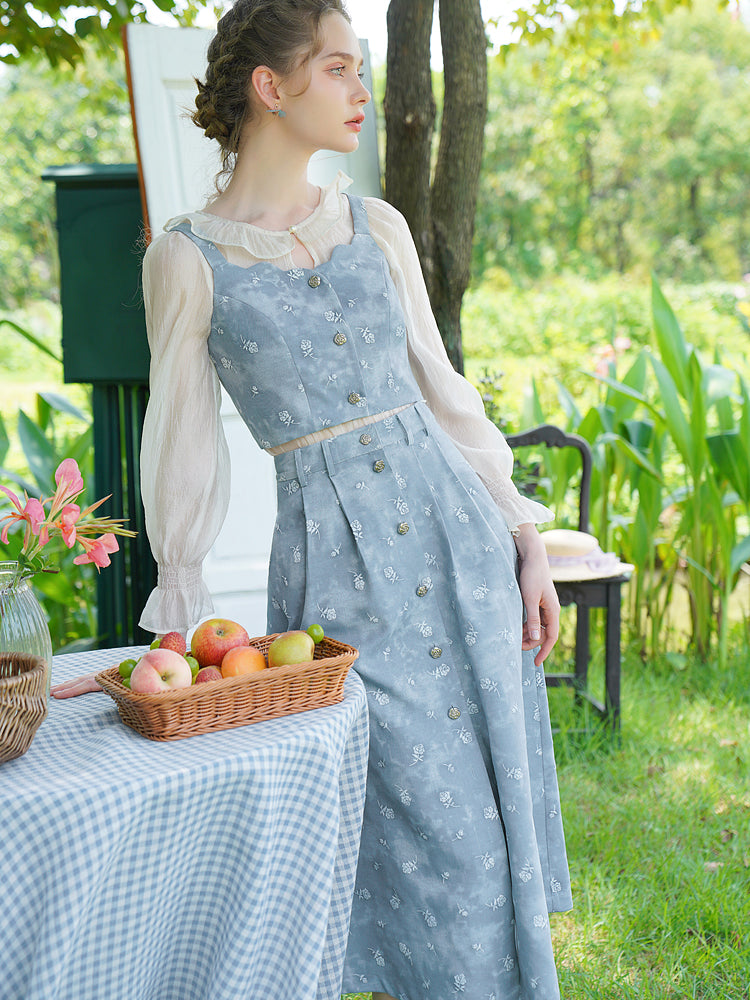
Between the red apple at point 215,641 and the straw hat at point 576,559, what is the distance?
1.83m

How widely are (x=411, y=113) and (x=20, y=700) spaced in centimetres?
223

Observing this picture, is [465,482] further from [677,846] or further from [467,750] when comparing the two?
[677,846]

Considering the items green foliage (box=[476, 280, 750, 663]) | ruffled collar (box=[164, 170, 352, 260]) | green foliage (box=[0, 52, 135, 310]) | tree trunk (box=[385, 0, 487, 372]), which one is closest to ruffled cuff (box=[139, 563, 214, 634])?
ruffled collar (box=[164, 170, 352, 260])

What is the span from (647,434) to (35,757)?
9.87 ft

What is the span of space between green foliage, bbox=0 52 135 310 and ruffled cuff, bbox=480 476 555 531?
14449 millimetres

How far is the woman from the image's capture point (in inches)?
58.8

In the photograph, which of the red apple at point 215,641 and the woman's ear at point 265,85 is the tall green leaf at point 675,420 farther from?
the red apple at point 215,641

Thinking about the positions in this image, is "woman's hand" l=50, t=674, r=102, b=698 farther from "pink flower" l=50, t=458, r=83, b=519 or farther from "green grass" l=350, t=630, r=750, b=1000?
"green grass" l=350, t=630, r=750, b=1000

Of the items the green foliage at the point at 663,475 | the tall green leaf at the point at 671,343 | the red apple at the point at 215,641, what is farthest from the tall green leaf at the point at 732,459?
the red apple at the point at 215,641

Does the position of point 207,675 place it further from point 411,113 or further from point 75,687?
point 411,113

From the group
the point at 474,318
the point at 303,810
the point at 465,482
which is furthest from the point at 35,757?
the point at 474,318

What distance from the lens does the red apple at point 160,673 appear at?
1.17m

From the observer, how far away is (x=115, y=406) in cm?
337

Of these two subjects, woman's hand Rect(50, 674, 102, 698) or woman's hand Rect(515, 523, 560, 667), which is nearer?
woman's hand Rect(50, 674, 102, 698)
